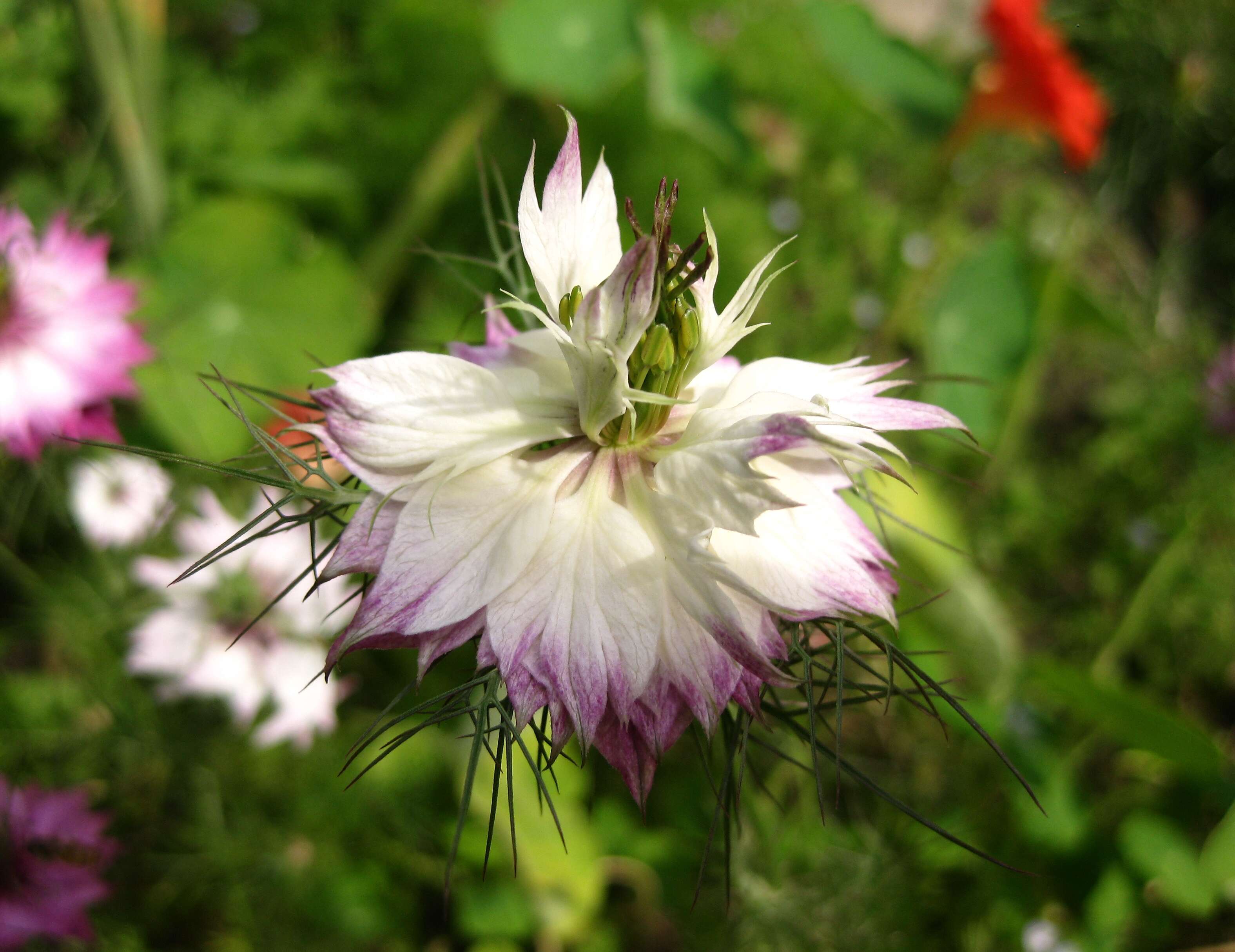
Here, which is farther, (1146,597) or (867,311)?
(867,311)

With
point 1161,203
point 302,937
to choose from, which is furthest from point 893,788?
point 1161,203

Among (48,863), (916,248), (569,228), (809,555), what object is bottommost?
(48,863)

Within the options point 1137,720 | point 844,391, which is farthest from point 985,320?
point 844,391

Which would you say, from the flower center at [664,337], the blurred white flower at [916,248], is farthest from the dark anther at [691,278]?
the blurred white flower at [916,248]

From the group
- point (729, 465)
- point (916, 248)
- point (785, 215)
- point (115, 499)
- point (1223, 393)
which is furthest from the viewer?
point (916, 248)

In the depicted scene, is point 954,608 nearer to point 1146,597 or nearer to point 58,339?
point 1146,597

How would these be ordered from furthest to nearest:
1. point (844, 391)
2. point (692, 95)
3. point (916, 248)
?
point (916, 248), point (692, 95), point (844, 391)

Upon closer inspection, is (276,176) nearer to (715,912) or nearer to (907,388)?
(907,388)
